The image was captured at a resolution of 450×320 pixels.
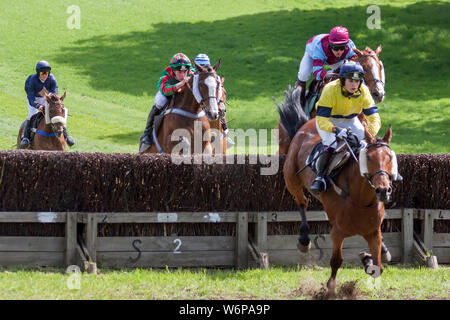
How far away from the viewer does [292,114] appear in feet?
32.3

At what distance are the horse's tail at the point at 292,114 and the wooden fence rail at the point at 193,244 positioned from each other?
4.06 ft

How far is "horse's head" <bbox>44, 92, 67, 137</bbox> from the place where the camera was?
1245 centimetres

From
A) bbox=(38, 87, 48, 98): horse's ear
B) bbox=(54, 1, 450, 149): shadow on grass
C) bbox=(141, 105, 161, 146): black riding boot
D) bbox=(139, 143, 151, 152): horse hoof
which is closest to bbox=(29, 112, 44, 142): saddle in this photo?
bbox=(38, 87, 48, 98): horse's ear

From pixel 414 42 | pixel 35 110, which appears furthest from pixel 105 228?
pixel 414 42

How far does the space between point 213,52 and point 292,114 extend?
2232 cm

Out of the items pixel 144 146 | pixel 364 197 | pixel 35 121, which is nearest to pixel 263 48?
pixel 35 121

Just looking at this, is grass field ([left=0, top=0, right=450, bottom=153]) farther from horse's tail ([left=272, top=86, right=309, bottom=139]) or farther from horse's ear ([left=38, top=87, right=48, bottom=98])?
horse's tail ([left=272, top=86, right=309, bottom=139])


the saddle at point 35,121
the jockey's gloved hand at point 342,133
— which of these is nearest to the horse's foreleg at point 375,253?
the jockey's gloved hand at point 342,133

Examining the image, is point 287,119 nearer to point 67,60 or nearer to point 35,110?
point 35,110

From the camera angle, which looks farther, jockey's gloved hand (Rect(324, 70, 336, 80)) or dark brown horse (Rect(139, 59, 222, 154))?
dark brown horse (Rect(139, 59, 222, 154))

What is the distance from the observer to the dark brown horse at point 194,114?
33.2 ft

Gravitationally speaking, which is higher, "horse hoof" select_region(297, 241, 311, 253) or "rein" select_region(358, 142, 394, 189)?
"rein" select_region(358, 142, 394, 189)

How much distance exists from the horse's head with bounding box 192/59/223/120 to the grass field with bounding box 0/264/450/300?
2.40 m

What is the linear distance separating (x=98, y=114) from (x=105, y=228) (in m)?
16.5
